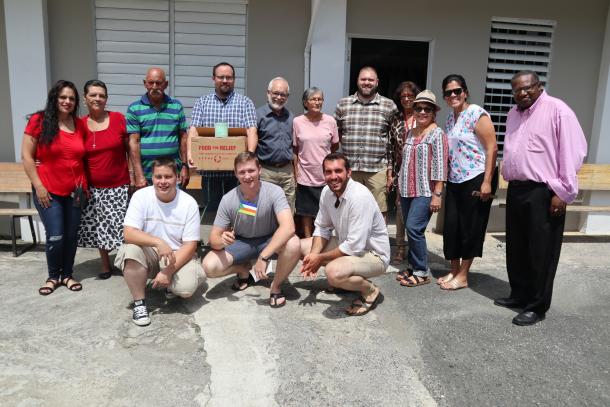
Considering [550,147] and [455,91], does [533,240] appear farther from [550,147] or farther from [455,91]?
[455,91]

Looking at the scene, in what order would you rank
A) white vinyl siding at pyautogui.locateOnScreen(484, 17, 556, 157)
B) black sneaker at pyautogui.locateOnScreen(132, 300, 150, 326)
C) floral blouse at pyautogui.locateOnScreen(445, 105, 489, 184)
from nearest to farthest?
1. black sneaker at pyautogui.locateOnScreen(132, 300, 150, 326)
2. floral blouse at pyautogui.locateOnScreen(445, 105, 489, 184)
3. white vinyl siding at pyautogui.locateOnScreen(484, 17, 556, 157)

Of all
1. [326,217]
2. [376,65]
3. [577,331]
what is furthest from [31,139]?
[376,65]

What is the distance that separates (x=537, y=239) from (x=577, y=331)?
28.3 inches

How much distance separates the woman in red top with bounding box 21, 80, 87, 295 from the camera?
12.3 feet

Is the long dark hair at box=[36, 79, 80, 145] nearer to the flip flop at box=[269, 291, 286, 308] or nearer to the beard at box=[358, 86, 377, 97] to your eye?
the flip flop at box=[269, 291, 286, 308]

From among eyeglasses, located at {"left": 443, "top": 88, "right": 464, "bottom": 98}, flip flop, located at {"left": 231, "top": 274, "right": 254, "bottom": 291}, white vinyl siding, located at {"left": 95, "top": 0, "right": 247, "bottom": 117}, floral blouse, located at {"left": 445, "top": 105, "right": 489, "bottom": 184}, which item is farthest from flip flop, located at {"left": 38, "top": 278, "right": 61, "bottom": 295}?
eyeglasses, located at {"left": 443, "top": 88, "right": 464, "bottom": 98}

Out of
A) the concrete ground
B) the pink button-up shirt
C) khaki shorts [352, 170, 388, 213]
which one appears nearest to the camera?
the concrete ground

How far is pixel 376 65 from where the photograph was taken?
8852mm

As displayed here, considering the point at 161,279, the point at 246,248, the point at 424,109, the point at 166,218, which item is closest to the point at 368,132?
the point at 424,109

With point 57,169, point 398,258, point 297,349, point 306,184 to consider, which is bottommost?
point 297,349

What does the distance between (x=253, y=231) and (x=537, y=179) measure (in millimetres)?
2125

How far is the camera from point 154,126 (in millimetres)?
4215

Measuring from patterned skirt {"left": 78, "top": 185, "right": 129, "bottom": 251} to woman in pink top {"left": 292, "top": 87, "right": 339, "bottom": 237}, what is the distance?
163 centimetres

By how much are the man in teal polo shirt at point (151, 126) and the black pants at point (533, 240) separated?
9.37 feet
